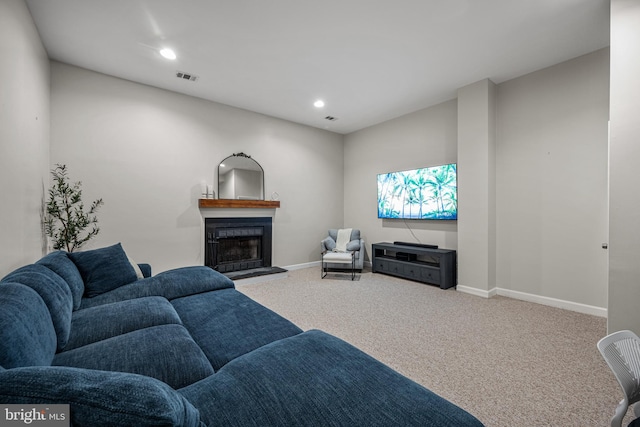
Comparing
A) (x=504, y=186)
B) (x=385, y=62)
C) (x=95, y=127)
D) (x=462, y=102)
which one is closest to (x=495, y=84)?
(x=462, y=102)

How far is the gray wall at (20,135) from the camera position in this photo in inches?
76.0

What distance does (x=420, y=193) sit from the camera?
4.64 metres

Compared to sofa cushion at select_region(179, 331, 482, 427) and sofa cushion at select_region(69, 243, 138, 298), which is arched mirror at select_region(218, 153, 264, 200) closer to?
sofa cushion at select_region(69, 243, 138, 298)

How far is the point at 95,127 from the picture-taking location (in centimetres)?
354

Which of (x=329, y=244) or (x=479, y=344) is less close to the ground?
(x=329, y=244)

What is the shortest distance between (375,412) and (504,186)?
151 inches

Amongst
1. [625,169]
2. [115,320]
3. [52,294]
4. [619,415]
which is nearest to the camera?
[619,415]

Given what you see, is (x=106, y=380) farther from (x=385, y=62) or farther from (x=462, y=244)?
(x=462, y=244)

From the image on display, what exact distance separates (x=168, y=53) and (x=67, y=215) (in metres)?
2.22

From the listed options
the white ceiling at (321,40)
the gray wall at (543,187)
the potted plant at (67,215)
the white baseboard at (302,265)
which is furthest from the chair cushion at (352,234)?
the potted plant at (67,215)

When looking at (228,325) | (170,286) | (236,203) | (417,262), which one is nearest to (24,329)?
(228,325)

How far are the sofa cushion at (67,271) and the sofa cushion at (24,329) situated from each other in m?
0.68

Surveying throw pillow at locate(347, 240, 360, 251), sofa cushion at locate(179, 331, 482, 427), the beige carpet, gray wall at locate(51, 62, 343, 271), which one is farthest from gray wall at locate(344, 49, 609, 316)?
sofa cushion at locate(179, 331, 482, 427)

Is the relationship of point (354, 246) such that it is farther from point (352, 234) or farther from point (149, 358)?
point (149, 358)
